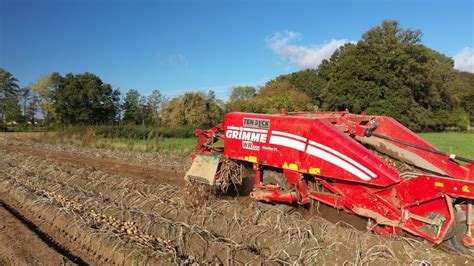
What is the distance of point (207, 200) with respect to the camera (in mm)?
6812

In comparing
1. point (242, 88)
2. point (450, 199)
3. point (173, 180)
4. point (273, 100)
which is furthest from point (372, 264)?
Answer: point (242, 88)

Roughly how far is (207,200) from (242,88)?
71932mm

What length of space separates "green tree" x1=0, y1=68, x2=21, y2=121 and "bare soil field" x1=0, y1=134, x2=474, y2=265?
52289 mm

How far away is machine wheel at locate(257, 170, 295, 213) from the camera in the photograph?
591 cm

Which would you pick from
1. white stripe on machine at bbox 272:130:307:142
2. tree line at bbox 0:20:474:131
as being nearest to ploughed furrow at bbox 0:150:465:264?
white stripe on machine at bbox 272:130:307:142

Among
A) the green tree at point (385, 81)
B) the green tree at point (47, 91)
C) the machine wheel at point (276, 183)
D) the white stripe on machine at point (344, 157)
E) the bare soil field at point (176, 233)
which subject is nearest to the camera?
the bare soil field at point (176, 233)

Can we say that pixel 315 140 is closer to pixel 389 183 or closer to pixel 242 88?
pixel 389 183

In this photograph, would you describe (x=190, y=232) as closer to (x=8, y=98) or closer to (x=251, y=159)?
(x=251, y=159)

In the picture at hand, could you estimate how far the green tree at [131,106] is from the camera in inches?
2213

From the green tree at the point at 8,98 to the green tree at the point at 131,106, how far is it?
15.2 m

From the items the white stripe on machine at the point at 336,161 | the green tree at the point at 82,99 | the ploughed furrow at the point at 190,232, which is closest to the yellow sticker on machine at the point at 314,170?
the white stripe on machine at the point at 336,161

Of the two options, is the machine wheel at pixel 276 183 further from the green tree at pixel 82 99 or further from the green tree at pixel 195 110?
the green tree at pixel 82 99

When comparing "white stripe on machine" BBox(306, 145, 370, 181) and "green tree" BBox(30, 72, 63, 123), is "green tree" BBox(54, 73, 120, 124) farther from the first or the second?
"white stripe on machine" BBox(306, 145, 370, 181)

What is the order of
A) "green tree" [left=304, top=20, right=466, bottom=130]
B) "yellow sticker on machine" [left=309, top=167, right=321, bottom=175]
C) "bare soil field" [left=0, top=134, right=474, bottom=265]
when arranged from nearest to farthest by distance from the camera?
1. "bare soil field" [left=0, top=134, right=474, bottom=265]
2. "yellow sticker on machine" [left=309, top=167, right=321, bottom=175]
3. "green tree" [left=304, top=20, right=466, bottom=130]
